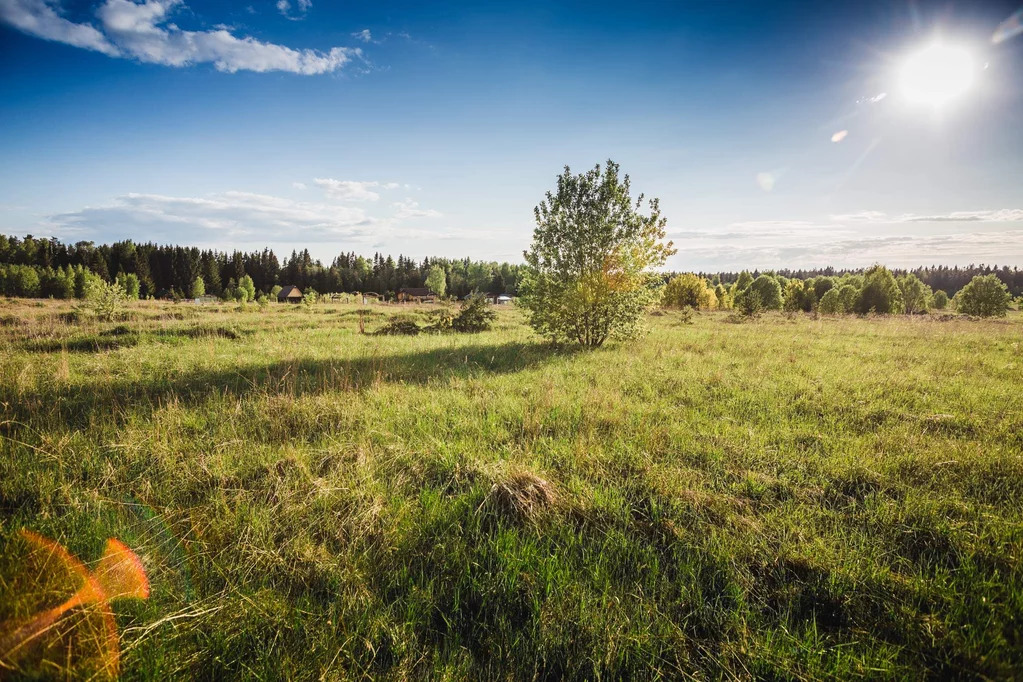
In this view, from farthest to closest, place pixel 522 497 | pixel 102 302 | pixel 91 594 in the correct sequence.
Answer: pixel 102 302, pixel 522 497, pixel 91 594

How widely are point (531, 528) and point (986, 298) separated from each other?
62741mm

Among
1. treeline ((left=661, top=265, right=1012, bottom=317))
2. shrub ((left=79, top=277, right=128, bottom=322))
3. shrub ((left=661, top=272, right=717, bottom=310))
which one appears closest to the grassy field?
shrub ((left=79, top=277, right=128, bottom=322))

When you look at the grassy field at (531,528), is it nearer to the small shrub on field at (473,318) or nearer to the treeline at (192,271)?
the small shrub on field at (473,318)

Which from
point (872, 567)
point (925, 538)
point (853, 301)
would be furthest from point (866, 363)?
point (853, 301)

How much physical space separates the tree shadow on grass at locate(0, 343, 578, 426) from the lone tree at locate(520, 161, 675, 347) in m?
2.77

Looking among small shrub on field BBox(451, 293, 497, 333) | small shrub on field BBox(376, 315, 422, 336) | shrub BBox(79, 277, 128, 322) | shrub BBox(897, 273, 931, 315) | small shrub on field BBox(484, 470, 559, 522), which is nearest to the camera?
small shrub on field BBox(484, 470, 559, 522)

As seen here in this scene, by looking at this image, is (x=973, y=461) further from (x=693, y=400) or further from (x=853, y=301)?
(x=853, y=301)

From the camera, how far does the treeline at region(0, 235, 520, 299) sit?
213 ft

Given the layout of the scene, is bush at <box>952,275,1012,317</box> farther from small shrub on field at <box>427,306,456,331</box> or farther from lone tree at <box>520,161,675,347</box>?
small shrub on field at <box>427,306,456,331</box>

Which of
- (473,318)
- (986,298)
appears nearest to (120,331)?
(473,318)

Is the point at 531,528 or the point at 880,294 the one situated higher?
the point at 880,294

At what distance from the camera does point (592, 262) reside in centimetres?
1470

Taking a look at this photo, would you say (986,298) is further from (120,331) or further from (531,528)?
(120,331)

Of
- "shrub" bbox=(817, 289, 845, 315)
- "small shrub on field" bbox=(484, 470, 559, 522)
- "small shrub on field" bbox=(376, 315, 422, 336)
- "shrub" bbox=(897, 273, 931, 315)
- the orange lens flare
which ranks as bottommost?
the orange lens flare
